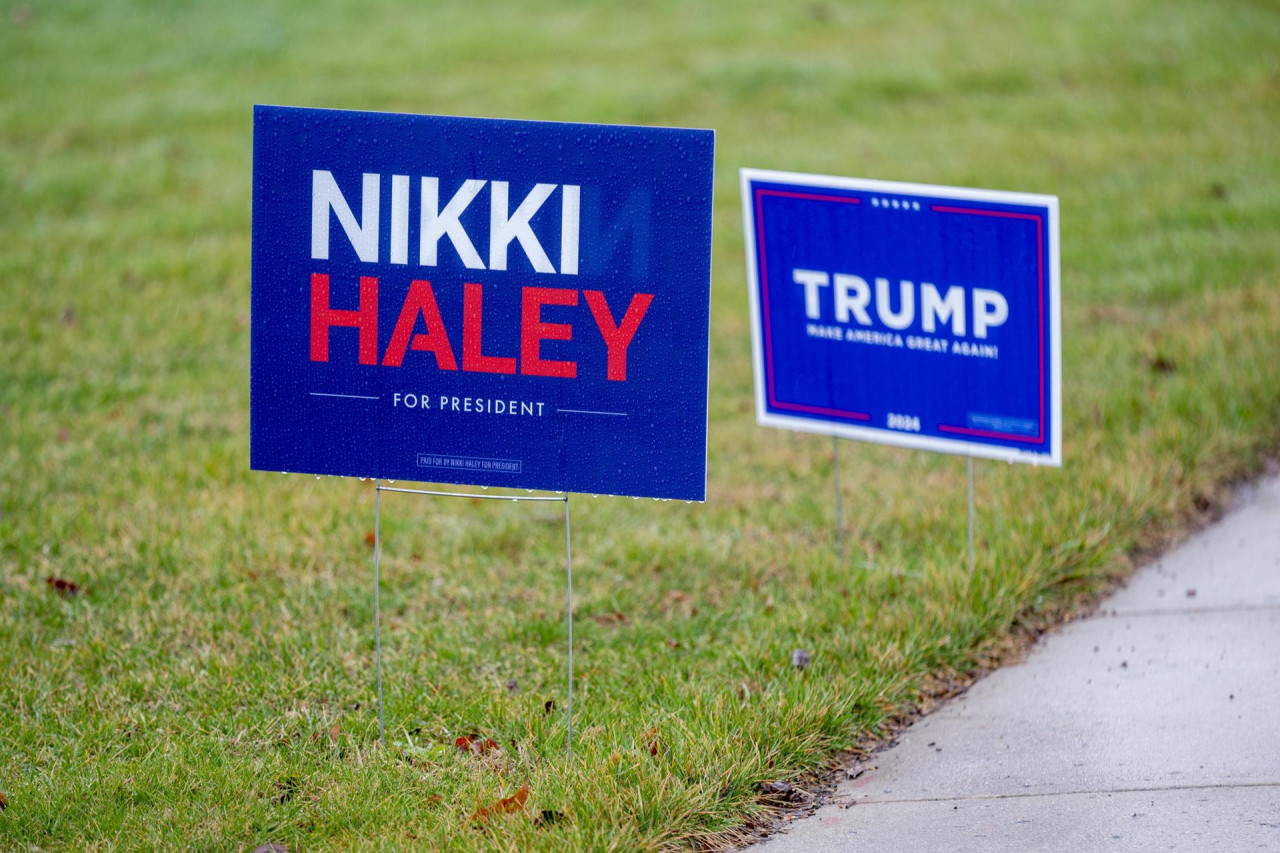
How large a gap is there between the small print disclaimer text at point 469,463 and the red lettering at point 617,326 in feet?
1.30

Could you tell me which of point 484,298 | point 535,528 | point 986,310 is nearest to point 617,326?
point 484,298

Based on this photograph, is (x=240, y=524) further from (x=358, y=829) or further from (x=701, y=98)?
(x=701, y=98)

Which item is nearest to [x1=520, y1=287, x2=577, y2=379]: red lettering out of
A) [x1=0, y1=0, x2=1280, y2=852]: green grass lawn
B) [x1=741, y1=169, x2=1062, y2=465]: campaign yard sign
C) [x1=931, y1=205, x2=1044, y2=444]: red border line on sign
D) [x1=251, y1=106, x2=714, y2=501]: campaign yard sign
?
[x1=251, y1=106, x2=714, y2=501]: campaign yard sign

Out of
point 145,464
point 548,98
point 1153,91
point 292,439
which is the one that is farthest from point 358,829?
point 1153,91

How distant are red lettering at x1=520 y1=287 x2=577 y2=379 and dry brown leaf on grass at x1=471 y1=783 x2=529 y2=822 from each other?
1.19 metres

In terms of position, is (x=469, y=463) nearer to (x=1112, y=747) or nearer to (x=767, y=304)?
(x=767, y=304)

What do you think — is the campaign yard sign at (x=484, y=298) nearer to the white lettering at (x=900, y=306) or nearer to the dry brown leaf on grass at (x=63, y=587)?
the white lettering at (x=900, y=306)

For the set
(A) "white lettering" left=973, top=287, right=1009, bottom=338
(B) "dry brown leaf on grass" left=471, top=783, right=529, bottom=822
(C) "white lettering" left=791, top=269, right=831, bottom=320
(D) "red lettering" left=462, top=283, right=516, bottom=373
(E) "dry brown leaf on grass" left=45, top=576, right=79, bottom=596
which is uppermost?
(C) "white lettering" left=791, top=269, right=831, bottom=320

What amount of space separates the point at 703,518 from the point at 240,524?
79.1 inches

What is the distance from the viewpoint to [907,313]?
503 cm

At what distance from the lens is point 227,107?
1195 centimetres

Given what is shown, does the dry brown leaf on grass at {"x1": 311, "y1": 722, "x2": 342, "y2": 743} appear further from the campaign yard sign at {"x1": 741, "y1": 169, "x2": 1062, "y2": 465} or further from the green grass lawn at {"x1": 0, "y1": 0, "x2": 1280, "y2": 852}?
the campaign yard sign at {"x1": 741, "y1": 169, "x2": 1062, "y2": 465}

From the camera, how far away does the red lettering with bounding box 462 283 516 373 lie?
12.8ft

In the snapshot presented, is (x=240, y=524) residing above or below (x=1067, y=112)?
below
